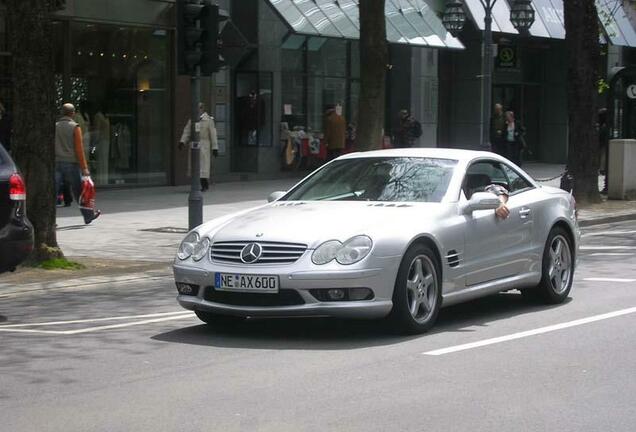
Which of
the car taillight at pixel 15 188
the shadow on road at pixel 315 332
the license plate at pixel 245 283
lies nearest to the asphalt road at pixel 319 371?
the shadow on road at pixel 315 332

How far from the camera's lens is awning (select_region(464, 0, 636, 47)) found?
1443 inches

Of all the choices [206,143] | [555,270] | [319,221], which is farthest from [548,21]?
[319,221]

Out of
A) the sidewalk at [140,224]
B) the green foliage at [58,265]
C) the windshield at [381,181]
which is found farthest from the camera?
the sidewalk at [140,224]

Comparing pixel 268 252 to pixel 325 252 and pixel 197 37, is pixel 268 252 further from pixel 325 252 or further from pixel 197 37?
pixel 197 37

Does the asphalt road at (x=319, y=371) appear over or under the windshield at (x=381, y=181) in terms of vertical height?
under

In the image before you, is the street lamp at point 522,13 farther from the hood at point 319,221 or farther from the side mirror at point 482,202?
the hood at point 319,221

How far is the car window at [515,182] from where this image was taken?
11.2 m

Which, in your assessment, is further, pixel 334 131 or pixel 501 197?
pixel 334 131

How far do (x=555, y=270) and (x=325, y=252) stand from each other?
3.15 meters

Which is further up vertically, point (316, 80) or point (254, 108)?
point (316, 80)

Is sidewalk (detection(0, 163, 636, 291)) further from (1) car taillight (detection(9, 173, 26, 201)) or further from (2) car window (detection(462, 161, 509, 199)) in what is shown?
(2) car window (detection(462, 161, 509, 199))

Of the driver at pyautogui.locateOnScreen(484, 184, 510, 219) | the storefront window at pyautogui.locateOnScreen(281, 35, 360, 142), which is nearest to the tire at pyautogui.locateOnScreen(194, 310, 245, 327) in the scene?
the driver at pyautogui.locateOnScreen(484, 184, 510, 219)

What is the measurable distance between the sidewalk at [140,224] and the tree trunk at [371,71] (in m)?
3.14

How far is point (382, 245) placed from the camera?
30.0 feet
